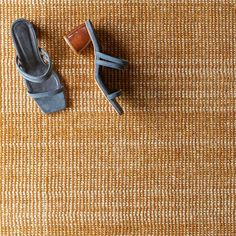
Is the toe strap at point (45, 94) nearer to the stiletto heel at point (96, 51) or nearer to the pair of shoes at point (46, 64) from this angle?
the pair of shoes at point (46, 64)

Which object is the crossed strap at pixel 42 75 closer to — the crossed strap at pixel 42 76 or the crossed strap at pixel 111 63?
the crossed strap at pixel 42 76

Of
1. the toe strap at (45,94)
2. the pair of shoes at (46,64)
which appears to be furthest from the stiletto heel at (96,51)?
the toe strap at (45,94)

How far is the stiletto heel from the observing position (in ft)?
2.74

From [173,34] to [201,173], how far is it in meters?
0.34

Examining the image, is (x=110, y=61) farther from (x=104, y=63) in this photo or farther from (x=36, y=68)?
(x=36, y=68)

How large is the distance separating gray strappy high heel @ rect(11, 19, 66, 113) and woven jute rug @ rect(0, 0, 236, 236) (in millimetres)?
21

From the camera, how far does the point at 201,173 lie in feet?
2.90

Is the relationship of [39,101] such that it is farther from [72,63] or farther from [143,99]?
[143,99]

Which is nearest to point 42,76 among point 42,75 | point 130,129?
point 42,75

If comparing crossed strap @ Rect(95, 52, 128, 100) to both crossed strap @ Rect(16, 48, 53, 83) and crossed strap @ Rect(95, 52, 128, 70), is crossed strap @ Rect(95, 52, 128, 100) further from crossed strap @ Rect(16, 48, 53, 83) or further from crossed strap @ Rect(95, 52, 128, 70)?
crossed strap @ Rect(16, 48, 53, 83)

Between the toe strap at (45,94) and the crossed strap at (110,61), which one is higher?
the crossed strap at (110,61)

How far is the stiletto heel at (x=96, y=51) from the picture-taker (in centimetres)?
83

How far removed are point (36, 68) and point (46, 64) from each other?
0.03m

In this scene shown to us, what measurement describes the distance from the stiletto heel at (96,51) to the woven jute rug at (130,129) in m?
0.03
